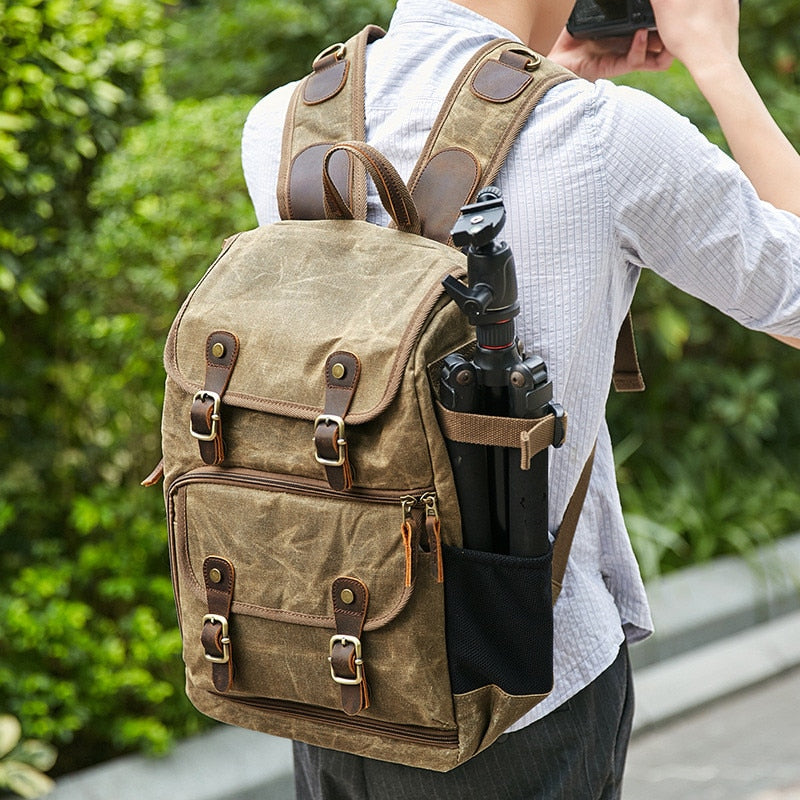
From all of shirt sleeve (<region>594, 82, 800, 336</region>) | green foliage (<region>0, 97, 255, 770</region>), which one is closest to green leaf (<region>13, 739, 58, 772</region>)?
green foliage (<region>0, 97, 255, 770</region>)

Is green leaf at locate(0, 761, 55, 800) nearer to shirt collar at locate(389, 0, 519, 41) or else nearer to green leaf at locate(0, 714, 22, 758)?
green leaf at locate(0, 714, 22, 758)

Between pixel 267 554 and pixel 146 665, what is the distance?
211 cm

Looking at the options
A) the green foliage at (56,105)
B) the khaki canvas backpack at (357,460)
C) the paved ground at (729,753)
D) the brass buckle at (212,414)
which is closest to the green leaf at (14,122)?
the green foliage at (56,105)

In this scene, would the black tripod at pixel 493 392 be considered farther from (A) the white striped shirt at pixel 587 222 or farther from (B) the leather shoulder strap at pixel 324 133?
(B) the leather shoulder strap at pixel 324 133

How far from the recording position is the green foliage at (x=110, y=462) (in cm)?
316

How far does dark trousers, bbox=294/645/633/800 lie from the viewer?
140cm

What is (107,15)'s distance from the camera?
344 centimetres

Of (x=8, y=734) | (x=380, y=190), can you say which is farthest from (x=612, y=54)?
(x=8, y=734)

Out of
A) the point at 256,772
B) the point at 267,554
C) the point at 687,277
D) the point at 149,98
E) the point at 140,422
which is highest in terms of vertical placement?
the point at 687,277

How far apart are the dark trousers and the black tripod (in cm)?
27

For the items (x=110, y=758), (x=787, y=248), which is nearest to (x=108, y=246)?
(x=110, y=758)

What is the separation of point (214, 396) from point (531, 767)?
60 centimetres

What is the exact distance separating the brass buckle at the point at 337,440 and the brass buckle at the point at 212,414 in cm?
14

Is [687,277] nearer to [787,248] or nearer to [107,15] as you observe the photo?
[787,248]
